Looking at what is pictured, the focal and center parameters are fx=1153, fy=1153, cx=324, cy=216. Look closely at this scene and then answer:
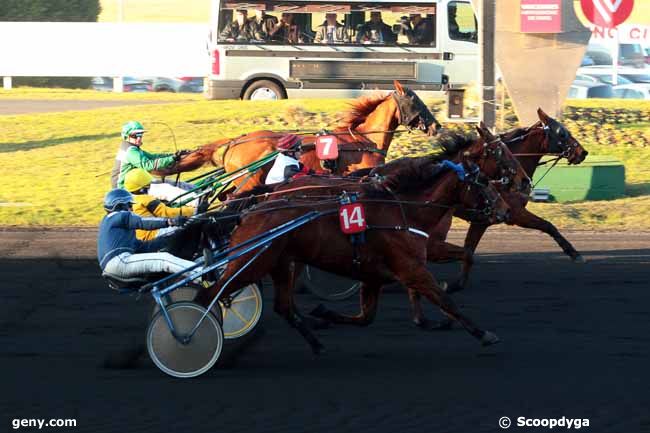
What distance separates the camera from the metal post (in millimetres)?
16297

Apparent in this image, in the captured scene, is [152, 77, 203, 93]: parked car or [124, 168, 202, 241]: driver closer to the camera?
[124, 168, 202, 241]: driver

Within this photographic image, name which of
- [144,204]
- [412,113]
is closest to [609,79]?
[412,113]

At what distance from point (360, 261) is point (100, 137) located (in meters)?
12.6

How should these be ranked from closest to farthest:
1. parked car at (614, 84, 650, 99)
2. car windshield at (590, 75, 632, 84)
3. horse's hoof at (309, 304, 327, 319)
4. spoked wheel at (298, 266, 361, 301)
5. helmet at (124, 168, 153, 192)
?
horse's hoof at (309, 304, 327, 319), helmet at (124, 168, 153, 192), spoked wheel at (298, 266, 361, 301), parked car at (614, 84, 650, 99), car windshield at (590, 75, 632, 84)

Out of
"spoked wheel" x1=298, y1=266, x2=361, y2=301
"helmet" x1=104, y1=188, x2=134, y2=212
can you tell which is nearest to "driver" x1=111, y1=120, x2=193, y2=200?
"spoked wheel" x1=298, y1=266, x2=361, y2=301

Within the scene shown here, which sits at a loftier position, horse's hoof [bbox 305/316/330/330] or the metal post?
the metal post

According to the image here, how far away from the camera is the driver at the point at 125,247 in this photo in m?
7.81

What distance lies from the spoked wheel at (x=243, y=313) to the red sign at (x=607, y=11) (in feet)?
67.5

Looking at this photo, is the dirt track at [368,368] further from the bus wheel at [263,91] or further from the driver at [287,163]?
the bus wheel at [263,91]

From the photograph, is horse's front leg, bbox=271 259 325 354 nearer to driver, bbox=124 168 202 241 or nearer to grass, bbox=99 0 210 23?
driver, bbox=124 168 202 241

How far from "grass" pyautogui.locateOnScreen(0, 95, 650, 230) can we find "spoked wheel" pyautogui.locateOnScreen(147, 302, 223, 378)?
25.3 feet

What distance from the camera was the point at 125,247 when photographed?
26.0 ft

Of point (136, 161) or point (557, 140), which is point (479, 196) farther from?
point (136, 161)

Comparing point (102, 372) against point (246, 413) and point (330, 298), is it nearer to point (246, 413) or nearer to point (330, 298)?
point (246, 413)
